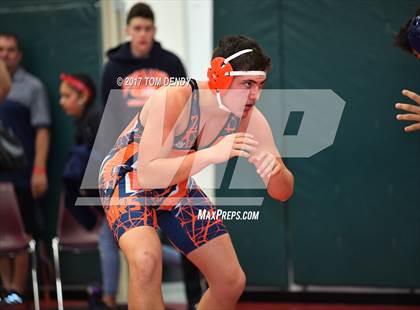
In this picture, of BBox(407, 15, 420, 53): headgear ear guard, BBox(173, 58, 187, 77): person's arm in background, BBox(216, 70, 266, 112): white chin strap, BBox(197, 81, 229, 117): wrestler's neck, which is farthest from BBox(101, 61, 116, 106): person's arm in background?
BBox(407, 15, 420, 53): headgear ear guard

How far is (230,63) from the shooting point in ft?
13.2

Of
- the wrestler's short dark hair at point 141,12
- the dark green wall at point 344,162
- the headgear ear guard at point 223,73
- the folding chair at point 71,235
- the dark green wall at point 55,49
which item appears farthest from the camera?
the dark green wall at point 55,49

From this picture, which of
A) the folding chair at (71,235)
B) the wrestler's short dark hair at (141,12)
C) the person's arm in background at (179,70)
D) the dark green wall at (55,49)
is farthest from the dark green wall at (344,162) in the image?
the dark green wall at (55,49)

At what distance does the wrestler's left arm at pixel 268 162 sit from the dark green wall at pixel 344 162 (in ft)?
5.32

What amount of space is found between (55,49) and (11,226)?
67.1 inches

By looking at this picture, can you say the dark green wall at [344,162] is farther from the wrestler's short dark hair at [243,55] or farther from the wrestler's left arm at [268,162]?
the wrestler's short dark hair at [243,55]

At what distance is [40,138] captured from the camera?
21.8 feet

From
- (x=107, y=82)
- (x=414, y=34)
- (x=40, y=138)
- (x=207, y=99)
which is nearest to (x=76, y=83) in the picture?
(x=107, y=82)

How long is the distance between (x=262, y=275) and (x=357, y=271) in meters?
0.76

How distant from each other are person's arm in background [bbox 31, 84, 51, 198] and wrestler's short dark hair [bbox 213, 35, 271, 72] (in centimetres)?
289

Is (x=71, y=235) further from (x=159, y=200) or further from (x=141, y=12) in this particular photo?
(x=159, y=200)

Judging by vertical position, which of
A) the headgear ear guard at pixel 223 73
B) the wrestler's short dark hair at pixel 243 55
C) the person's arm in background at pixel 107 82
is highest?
the wrestler's short dark hair at pixel 243 55

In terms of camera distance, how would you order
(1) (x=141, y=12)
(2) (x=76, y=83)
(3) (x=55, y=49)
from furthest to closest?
(3) (x=55, y=49) → (2) (x=76, y=83) → (1) (x=141, y=12)

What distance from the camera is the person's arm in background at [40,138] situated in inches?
259
